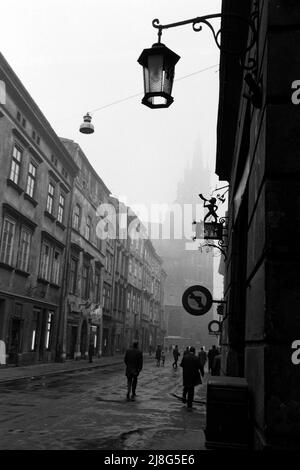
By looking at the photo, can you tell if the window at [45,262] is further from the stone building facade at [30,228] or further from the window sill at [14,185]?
the window sill at [14,185]

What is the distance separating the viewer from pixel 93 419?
965 centimetres

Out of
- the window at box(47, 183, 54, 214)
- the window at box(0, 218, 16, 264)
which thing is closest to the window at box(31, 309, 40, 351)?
the window at box(0, 218, 16, 264)

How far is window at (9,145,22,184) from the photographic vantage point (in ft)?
73.4

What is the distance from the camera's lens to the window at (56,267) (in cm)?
2823

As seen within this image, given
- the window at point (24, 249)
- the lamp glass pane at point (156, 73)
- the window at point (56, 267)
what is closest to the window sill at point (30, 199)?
the window at point (24, 249)

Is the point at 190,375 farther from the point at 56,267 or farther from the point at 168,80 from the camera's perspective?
the point at 56,267

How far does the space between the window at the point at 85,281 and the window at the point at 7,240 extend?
1252cm

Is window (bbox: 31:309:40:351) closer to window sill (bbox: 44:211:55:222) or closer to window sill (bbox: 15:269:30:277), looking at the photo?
window sill (bbox: 15:269:30:277)

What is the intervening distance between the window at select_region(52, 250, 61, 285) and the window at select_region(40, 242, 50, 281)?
104 cm

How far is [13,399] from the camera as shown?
1216 centimetres

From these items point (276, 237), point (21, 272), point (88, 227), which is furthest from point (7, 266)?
point (276, 237)

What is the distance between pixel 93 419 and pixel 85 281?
25592mm
